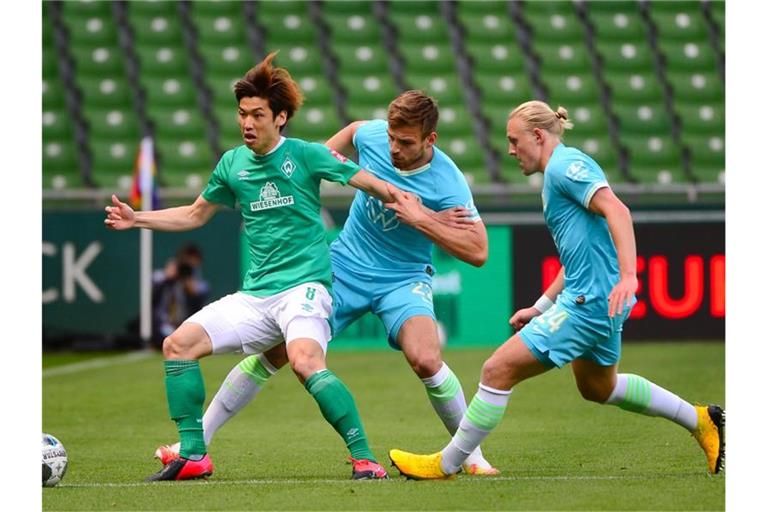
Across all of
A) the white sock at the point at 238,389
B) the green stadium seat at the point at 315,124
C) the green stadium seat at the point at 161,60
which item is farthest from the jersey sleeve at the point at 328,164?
the green stadium seat at the point at 161,60

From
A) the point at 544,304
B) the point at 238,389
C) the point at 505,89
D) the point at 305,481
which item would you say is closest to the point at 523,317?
the point at 544,304

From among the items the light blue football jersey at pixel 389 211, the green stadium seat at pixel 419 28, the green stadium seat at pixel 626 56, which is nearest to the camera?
the light blue football jersey at pixel 389 211

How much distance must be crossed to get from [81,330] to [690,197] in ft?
20.8

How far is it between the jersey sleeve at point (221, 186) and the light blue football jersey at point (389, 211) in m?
0.66

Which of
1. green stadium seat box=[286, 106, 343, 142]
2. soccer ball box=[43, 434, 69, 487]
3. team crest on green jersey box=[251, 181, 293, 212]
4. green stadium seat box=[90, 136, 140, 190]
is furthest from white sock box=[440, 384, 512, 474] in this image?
green stadium seat box=[90, 136, 140, 190]

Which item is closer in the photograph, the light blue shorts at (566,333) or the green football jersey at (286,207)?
the light blue shorts at (566,333)

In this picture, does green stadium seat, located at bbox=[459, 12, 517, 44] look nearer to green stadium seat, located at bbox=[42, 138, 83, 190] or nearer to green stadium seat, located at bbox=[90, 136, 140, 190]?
green stadium seat, located at bbox=[90, 136, 140, 190]

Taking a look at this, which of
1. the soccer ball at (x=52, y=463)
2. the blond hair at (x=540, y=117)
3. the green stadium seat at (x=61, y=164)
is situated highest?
the green stadium seat at (x=61, y=164)

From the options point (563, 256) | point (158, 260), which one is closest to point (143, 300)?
point (158, 260)

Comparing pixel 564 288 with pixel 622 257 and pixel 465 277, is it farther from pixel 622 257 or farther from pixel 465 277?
pixel 465 277

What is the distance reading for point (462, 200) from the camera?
261 inches

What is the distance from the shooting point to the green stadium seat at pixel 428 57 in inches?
694

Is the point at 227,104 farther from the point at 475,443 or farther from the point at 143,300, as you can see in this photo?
the point at 475,443

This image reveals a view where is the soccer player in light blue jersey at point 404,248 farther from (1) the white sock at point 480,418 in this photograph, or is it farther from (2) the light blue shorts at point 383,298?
(1) the white sock at point 480,418
